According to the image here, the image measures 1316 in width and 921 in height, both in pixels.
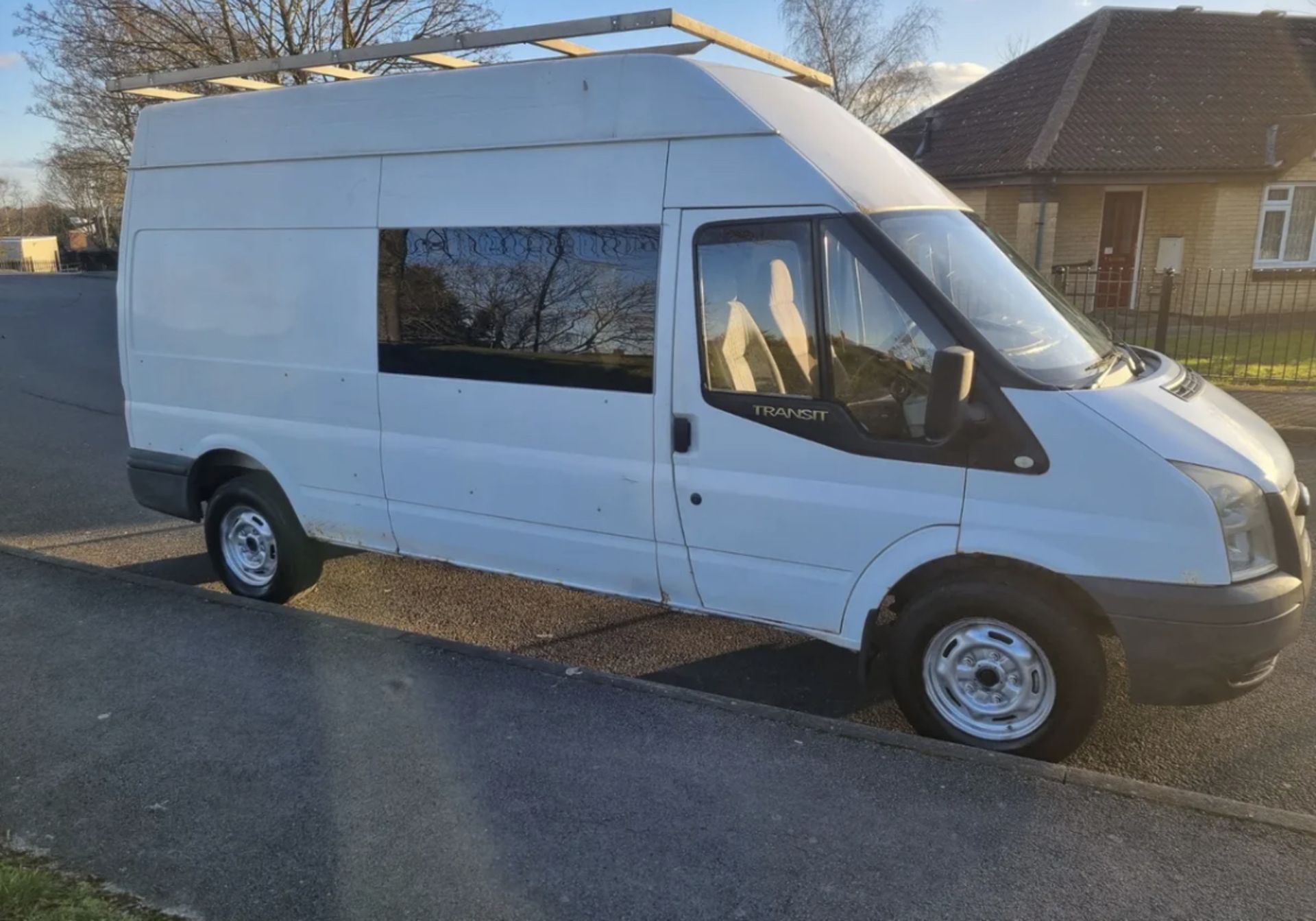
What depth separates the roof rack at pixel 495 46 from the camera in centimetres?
416

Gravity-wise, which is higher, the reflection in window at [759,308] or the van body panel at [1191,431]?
the reflection in window at [759,308]

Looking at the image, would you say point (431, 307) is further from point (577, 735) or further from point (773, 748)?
point (773, 748)

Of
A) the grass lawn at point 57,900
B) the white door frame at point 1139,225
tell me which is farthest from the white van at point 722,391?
the white door frame at point 1139,225

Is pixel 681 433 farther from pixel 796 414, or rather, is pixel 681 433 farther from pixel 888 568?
pixel 888 568

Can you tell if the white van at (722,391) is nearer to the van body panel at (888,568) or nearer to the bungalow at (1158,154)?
the van body panel at (888,568)

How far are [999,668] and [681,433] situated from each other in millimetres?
→ 1549

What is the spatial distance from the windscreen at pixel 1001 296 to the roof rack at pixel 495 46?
1.25 metres

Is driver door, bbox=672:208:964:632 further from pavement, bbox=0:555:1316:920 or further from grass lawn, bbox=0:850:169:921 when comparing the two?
grass lawn, bbox=0:850:169:921

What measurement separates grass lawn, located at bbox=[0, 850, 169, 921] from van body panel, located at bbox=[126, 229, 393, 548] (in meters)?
2.37

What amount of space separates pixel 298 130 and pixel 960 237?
3345mm

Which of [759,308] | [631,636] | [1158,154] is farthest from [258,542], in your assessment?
[1158,154]

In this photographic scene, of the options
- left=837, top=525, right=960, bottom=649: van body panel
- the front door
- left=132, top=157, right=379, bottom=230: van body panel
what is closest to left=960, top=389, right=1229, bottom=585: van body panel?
left=837, top=525, right=960, bottom=649: van body panel

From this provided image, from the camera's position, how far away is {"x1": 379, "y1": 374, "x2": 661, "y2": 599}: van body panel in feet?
14.3

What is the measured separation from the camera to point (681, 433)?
13.6ft
